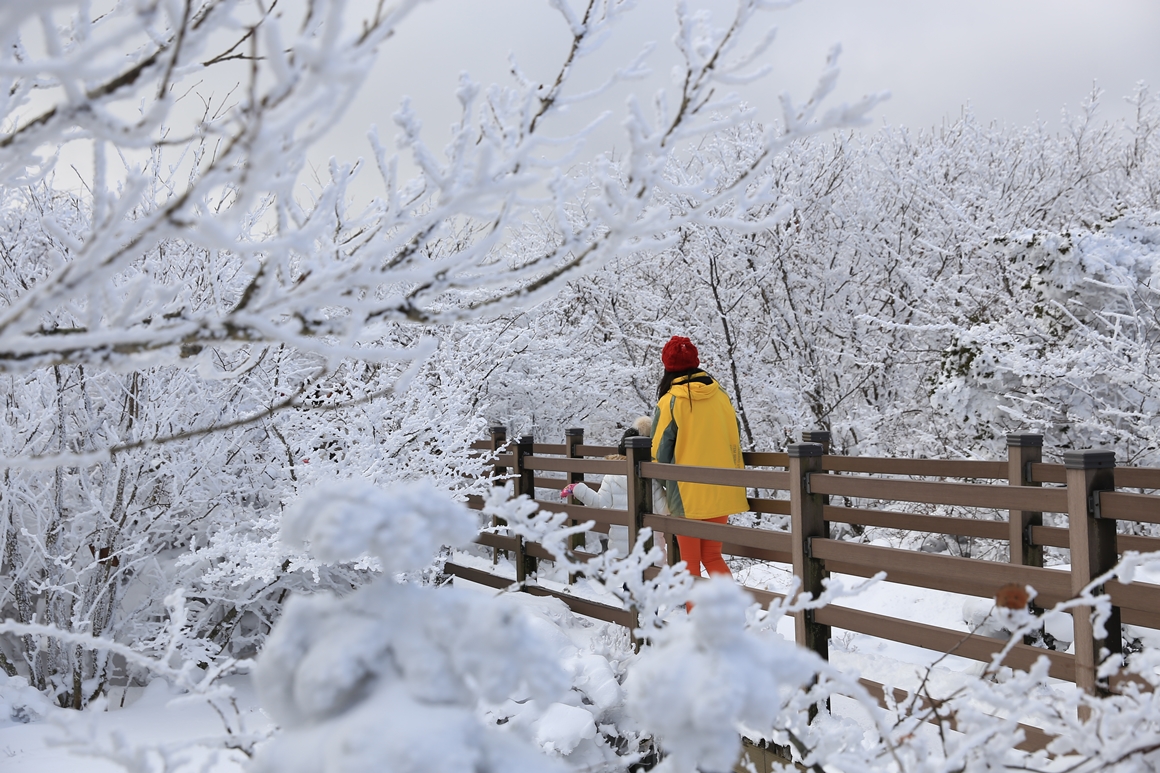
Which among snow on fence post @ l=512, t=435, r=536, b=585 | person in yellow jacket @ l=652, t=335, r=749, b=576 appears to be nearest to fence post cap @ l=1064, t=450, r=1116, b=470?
person in yellow jacket @ l=652, t=335, r=749, b=576

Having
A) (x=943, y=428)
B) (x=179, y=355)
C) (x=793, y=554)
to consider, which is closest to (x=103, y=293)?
(x=179, y=355)

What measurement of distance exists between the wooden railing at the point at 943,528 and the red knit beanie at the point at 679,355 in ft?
1.63

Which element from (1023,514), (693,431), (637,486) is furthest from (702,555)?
(1023,514)

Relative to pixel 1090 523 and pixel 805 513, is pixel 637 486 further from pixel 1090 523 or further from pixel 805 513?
pixel 1090 523

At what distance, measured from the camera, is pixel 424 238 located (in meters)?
1.47

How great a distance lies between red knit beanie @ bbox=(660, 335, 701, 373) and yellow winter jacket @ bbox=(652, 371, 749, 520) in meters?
0.08

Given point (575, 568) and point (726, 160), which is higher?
point (726, 160)

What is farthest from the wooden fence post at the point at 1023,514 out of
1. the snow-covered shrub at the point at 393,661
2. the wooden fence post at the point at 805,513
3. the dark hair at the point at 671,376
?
the snow-covered shrub at the point at 393,661

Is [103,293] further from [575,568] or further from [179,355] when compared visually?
[575,568]

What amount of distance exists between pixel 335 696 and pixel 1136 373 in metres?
4.93

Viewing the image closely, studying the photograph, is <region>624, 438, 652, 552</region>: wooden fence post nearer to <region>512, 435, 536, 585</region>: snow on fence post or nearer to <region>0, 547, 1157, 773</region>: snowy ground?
<region>0, 547, 1157, 773</region>: snowy ground

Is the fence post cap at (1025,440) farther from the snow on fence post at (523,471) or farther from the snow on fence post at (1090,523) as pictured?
the snow on fence post at (523,471)

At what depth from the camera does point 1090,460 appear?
261 centimetres

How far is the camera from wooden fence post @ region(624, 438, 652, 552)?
15.3ft
